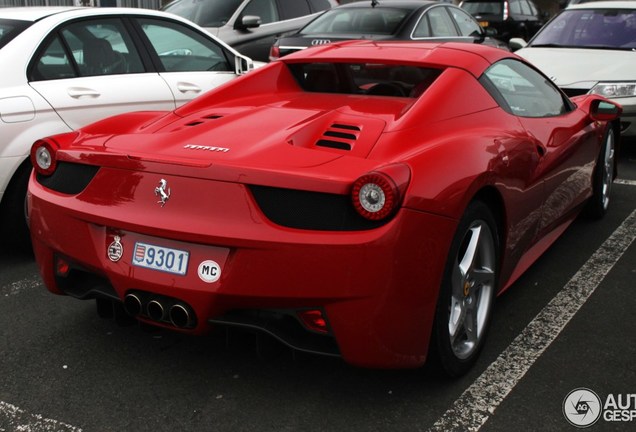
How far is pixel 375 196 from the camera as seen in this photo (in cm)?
262

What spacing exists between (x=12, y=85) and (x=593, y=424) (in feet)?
11.8

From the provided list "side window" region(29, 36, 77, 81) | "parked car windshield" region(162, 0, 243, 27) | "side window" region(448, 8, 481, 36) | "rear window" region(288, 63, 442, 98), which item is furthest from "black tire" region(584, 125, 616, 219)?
"parked car windshield" region(162, 0, 243, 27)

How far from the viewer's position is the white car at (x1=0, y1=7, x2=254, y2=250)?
178 inches

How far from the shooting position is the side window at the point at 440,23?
31.1ft

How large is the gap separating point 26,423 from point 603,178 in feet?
13.3

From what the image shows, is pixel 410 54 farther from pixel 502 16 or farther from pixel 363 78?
pixel 502 16

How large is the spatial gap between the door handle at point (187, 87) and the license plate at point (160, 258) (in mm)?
2917

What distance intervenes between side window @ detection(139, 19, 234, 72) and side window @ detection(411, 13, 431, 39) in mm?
3397

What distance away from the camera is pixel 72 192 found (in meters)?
3.16

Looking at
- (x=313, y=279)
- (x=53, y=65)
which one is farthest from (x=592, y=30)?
(x=313, y=279)

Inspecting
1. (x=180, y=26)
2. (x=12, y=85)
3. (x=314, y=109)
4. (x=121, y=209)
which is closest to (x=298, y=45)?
(x=180, y=26)

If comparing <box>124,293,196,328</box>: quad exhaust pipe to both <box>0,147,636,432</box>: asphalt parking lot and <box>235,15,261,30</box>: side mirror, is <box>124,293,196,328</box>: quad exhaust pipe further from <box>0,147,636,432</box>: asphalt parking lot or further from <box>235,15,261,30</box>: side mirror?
<box>235,15,261,30</box>: side mirror

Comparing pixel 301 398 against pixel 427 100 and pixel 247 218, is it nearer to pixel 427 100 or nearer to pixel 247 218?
pixel 247 218

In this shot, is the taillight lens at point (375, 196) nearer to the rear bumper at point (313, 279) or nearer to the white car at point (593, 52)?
the rear bumper at point (313, 279)
